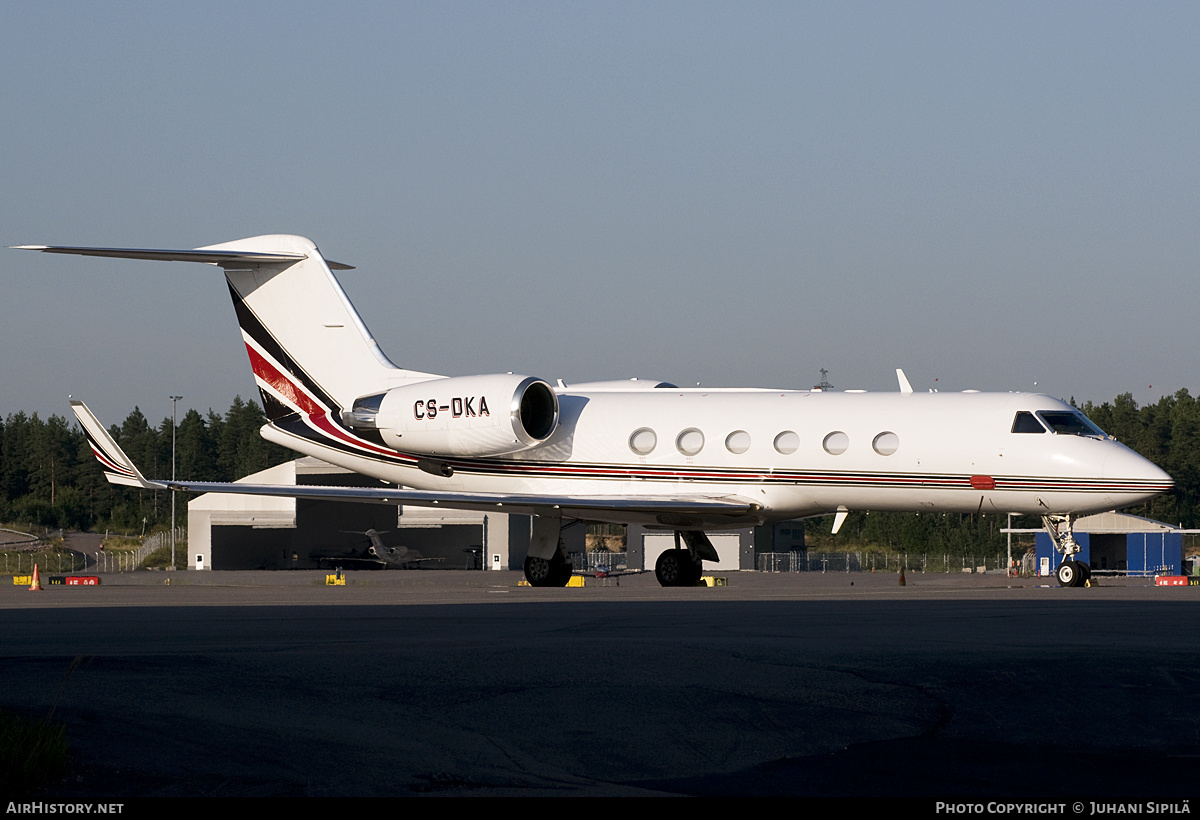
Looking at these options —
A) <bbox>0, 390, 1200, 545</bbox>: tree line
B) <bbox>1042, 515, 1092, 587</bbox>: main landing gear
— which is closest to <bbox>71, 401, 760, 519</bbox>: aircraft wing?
<bbox>1042, 515, 1092, 587</bbox>: main landing gear

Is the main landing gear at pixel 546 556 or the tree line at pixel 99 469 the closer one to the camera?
the main landing gear at pixel 546 556

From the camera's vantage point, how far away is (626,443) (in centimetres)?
2506

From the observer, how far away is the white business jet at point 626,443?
22375 mm

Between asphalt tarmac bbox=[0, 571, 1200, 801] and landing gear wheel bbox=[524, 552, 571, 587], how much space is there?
13.3m

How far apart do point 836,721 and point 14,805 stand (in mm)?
4046

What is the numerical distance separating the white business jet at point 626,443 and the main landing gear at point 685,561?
1.6 inches

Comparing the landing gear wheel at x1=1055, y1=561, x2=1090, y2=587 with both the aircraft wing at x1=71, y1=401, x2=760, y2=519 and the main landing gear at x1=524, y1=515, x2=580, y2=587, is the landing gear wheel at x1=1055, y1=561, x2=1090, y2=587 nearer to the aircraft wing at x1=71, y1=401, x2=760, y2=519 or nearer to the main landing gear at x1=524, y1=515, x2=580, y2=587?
the aircraft wing at x1=71, y1=401, x2=760, y2=519

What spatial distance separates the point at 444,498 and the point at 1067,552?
34.2ft

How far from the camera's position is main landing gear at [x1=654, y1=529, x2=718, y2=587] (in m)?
25.9

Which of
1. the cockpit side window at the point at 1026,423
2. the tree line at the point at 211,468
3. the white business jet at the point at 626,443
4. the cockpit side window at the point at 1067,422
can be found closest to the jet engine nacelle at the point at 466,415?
the white business jet at the point at 626,443

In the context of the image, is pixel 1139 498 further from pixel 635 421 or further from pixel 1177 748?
pixel 1177 748

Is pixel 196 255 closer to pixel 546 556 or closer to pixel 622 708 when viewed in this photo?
pixel 546 556

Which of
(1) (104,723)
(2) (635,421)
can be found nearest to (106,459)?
(2) (635,421)

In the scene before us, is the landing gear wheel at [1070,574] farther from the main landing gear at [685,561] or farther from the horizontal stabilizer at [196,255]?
the horizontal stabilizer at [196,255]
